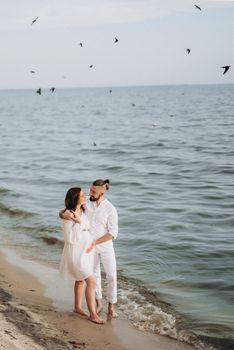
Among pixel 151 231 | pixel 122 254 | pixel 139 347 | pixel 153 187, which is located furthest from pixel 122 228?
pixel 139 347

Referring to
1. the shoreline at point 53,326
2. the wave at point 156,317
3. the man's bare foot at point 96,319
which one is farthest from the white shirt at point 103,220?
the wave at point 156,317

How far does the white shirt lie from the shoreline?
1.22m

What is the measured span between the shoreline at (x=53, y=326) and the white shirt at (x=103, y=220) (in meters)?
1.22

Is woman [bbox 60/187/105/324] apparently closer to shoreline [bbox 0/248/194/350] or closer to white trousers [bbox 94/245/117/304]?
white trousers [bbox 94/245/117/304]

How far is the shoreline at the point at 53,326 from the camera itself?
5668 millimetres

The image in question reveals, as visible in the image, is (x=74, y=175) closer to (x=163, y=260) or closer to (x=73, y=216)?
(x=163, y=260)

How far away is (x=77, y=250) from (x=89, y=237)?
0.72 ft

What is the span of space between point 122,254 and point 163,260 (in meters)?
0.93

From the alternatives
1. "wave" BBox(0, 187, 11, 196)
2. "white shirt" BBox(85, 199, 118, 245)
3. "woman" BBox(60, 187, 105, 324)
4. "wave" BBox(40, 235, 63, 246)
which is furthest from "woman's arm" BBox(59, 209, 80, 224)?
"wave" BBox(0, 187, 11, 196)

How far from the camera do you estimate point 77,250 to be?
646 centimetres

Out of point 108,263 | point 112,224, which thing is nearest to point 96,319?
point 108,263

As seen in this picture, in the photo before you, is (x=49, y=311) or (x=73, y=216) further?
(x=49, y=311)

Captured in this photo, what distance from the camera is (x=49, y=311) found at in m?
7.13

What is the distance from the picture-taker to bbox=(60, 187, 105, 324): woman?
6.37 meters
